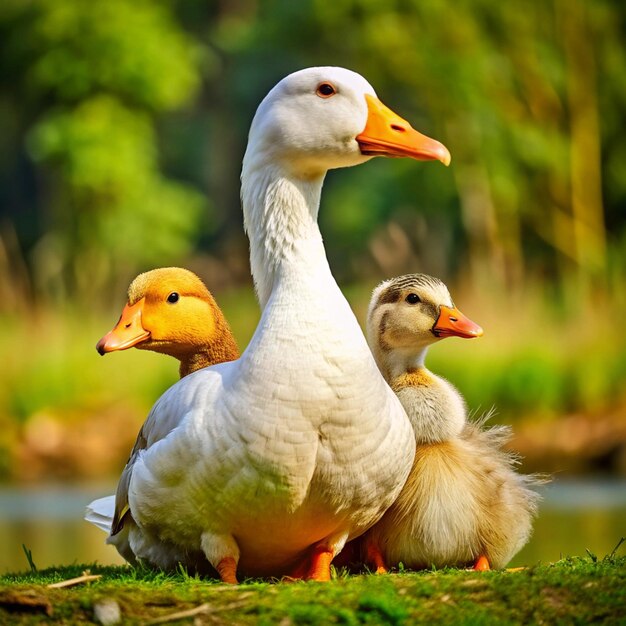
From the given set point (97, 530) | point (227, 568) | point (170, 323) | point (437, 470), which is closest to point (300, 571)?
point (227, 568)

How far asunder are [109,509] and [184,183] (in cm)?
3885

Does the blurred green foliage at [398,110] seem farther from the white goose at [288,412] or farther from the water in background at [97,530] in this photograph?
the white goose at [288,412]

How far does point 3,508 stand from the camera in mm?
14164

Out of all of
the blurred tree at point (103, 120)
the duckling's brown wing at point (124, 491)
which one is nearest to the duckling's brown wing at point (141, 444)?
the duckling's brown wing at point (124, 491)

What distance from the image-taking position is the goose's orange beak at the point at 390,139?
556 centimetres

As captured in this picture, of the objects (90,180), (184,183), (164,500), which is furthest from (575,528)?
(184,183)

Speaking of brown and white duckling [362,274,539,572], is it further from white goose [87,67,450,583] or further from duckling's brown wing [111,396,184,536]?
duckling's brown wing [111,396,184,536]

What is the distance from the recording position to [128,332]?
20.5ft

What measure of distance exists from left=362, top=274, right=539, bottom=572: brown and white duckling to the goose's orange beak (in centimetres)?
111

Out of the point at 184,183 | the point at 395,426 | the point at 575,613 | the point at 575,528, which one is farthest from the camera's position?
the point at 184,183

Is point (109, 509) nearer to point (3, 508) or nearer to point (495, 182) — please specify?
point (3, 508)

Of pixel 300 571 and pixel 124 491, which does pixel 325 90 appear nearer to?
pixel 124 491

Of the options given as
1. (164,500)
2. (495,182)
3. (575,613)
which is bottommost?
(575,613)

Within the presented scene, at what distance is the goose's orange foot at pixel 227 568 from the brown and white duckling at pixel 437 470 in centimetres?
80
